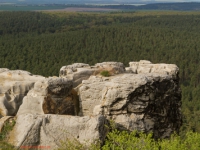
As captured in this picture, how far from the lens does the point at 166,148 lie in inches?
719

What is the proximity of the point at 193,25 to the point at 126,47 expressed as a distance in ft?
263

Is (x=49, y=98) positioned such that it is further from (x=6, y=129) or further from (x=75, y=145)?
(x=75, y=145)

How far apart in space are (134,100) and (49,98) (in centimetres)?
564

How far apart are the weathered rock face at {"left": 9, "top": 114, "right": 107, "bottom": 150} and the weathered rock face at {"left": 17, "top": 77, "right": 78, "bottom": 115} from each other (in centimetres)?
261

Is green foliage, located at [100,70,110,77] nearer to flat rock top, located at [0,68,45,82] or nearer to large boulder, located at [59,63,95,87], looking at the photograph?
large boulder, located at [59,63,95,87]

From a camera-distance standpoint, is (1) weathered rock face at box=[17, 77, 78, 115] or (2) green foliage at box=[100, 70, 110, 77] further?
(2) green foliage at box=[100, 70, 110, 77]

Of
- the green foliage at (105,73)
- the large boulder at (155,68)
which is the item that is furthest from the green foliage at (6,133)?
the large boulder at (155,68)

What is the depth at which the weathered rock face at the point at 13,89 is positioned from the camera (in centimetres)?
2195

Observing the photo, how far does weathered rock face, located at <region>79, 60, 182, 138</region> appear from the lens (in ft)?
69.0

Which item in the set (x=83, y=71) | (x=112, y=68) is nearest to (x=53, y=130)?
(x=83, y=71)

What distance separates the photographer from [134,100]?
21234 millimetres

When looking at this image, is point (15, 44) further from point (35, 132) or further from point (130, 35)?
point (35, 132)

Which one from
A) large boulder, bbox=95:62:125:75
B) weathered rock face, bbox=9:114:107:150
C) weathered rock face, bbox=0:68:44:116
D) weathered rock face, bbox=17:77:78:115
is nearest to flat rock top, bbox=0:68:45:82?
weathered rock face, bbox=0:68:44:116

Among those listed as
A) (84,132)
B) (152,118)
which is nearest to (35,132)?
(84,132)
